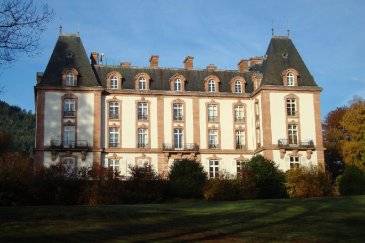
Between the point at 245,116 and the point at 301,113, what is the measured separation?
5452 mm

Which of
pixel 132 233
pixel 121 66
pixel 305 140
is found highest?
pixel 121 66

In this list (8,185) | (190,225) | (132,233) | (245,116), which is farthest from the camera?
(245,116)

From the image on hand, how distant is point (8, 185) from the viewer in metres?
30.5

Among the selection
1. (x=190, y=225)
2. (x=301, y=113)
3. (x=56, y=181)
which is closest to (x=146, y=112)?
(x=301, y=113)

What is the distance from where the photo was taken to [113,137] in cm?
5016

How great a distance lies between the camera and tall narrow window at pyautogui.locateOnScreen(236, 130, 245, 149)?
52.5m

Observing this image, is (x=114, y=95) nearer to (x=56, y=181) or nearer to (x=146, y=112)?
(x=146, y=112)

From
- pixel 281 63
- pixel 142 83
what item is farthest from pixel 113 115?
pixel 281 63

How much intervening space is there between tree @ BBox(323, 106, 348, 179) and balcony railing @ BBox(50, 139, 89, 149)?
2909 centimetres

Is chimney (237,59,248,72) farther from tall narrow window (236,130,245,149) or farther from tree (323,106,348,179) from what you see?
tree (323,106,348,179)

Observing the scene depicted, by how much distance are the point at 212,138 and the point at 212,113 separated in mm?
2491

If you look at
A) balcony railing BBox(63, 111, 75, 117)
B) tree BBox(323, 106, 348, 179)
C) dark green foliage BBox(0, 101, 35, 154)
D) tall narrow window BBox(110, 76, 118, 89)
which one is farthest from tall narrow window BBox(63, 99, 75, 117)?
dark green foliage BBox(0, 101, 35, 154)

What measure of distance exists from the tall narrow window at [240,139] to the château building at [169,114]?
98mm

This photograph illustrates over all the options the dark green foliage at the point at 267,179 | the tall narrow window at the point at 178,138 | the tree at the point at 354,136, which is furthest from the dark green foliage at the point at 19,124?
the dark green foliage at the point at 267,179
